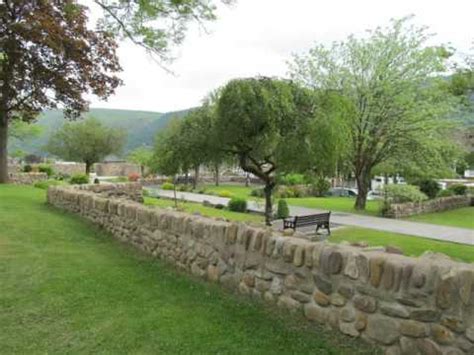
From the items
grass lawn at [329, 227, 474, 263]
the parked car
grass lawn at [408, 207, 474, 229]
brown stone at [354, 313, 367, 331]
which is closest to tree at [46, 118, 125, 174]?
the parked car

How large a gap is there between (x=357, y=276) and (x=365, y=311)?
0.93 ft

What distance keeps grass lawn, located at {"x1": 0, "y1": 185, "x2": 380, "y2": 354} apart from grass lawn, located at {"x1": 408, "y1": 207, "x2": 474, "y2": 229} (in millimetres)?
15467

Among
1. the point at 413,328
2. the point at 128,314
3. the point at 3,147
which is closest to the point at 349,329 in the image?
the point at 413,328

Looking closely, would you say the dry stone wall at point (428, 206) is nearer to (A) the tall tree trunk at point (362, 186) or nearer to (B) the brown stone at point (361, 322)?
(A) the tall tree trunk at point (362, 186)

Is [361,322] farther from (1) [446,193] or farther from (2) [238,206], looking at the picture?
(1) [446,193]

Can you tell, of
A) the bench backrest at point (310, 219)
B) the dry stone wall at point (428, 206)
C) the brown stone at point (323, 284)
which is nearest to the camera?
the brown stone at point (323, 284)

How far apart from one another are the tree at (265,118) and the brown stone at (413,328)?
9931 millimetres

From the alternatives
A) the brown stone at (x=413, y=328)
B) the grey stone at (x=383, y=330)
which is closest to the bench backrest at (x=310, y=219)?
the grey stone at (x=383, y=330)

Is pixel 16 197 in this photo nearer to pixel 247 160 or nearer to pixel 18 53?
pixel 18 53

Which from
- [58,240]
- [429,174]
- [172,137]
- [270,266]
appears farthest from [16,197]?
[429,174]

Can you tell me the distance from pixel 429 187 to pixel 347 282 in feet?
76.3

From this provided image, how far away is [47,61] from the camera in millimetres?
17922

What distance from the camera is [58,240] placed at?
7.82 meters

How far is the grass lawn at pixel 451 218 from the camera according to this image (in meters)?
18.0
